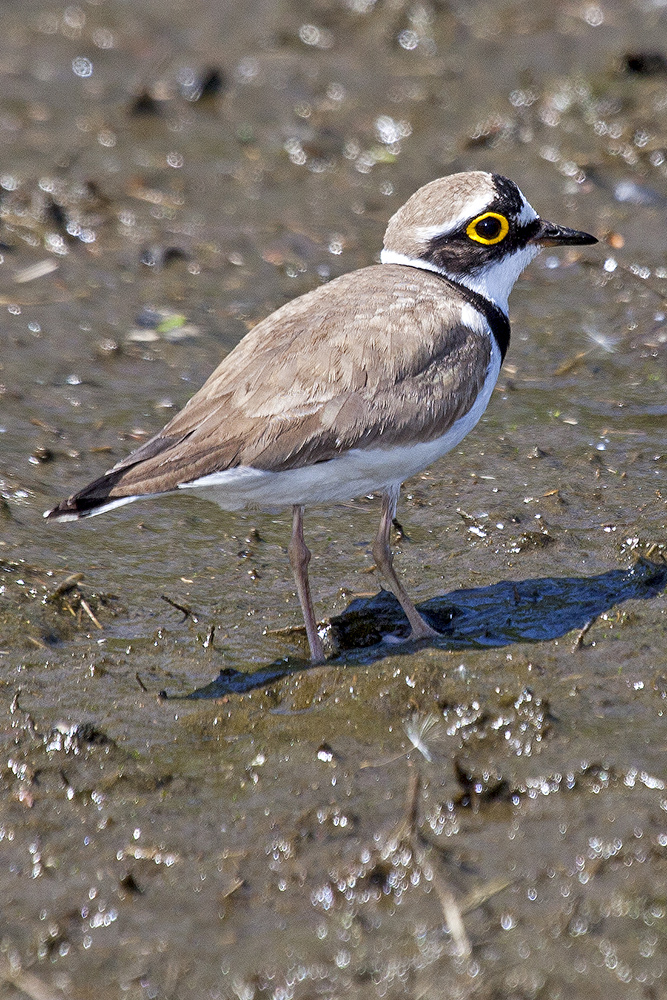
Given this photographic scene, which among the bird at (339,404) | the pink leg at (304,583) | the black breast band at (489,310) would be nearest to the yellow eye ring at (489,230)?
the bird at (339,404)

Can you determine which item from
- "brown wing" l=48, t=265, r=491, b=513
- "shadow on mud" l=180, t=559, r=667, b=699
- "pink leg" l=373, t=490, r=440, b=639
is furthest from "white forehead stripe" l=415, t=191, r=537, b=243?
"shadow on mud" l=180, t=559, r=667, b=699

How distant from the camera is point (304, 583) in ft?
17.0

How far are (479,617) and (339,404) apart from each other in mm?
1200

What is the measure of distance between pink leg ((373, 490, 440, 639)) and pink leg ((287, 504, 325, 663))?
33 cm

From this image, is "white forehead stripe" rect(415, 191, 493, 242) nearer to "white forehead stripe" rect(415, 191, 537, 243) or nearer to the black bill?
"white forehead stripe" rect(415, 191, 537, 243)

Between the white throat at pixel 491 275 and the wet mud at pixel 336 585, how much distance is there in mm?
1055

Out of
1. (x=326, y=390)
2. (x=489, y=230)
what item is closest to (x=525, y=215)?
(x=489, y=230)

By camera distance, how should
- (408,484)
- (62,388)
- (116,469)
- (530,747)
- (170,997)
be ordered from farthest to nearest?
(62,388)
(408,484)
(116,469)
(530,747)
(170,997)

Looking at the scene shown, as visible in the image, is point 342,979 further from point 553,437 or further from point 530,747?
point 553,437

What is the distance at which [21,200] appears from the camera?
9156 mm

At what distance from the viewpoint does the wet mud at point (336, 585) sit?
12.4ft

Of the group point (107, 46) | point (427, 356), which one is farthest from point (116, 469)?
point (107, 46)

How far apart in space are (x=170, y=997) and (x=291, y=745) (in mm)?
1130

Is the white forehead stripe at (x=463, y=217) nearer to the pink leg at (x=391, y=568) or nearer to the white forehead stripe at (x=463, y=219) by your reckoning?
the white forehead stripe at (x=463, y=219)
